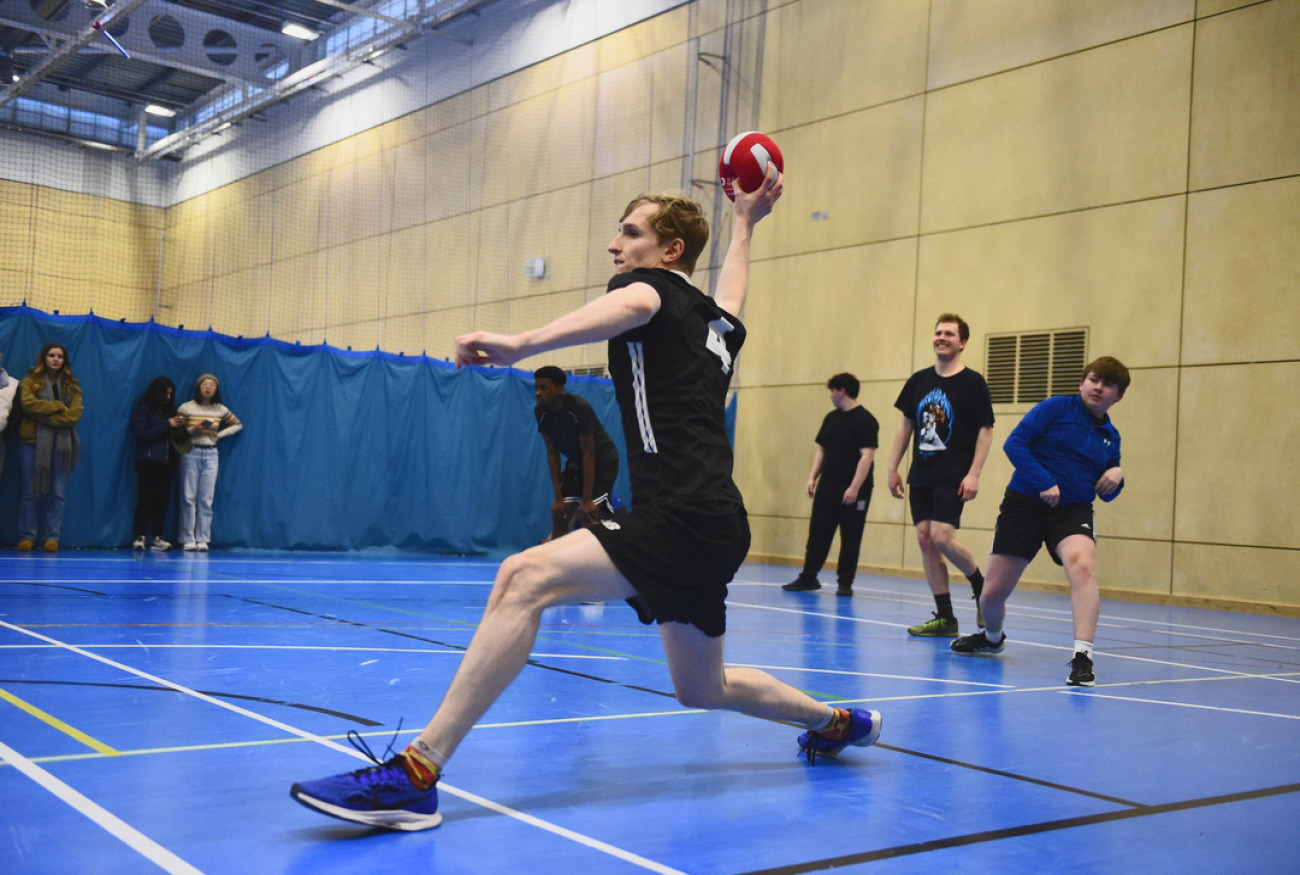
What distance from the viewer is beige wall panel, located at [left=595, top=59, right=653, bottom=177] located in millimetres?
18625

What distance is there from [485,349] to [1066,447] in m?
4.50

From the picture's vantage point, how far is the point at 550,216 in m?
20.1

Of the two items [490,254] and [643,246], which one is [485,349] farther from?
[490,254]

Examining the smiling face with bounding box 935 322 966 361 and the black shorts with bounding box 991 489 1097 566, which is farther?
the smiling face with bounding box 935 322 966 361

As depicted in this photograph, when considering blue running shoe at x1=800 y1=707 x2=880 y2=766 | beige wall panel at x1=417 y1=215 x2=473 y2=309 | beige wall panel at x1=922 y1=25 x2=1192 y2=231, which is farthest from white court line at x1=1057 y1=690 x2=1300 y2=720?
beige wall panel at x1=417 y1=215 x2=473 y2=309

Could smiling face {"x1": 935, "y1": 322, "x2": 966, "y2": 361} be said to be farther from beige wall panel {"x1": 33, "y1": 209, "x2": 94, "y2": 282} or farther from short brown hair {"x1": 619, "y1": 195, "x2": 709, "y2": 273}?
beige wall panel {"x1": 33, "y1": 209, "x2": 94, "y2": 282}

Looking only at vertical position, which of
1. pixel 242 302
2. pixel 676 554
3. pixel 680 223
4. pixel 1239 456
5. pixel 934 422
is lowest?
pixel 676 554

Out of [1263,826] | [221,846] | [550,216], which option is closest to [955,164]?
[550,216]

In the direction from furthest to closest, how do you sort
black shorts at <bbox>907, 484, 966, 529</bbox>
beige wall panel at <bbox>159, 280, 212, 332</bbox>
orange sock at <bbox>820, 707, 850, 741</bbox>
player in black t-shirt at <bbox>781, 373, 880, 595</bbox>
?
1. beige wall panel at <bbox>159, 280, 212, 332</bbox>
2. player in black t-shirt at <bbox>781, 373, 880, 595</bbox>
3. black shorts at <bbox>907, 484, 966, 529</bbox>
4. orange sock at <bbox>820, 707, 850, 741</bbox>

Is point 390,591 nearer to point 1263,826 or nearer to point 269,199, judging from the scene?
point 1263,826

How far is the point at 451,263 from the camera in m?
22.3

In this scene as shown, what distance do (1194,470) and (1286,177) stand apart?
3.12 meters

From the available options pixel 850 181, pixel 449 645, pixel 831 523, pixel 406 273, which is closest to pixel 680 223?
pixel 449 645

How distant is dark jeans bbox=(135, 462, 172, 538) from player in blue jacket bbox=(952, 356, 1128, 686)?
31.2ft
